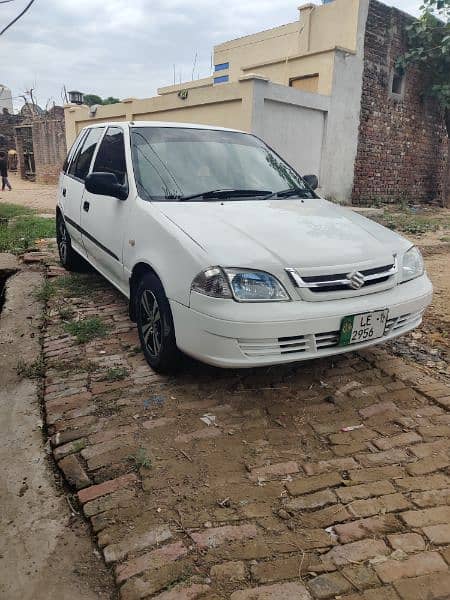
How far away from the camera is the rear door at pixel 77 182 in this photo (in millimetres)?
4742

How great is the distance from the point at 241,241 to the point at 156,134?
1.64 metres

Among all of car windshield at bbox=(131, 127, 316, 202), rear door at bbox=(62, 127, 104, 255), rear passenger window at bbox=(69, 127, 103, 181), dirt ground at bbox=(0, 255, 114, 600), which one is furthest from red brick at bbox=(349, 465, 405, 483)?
rear passenger window at bbox=(69, 127, 103, 181)

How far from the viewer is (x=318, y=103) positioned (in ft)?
35.1

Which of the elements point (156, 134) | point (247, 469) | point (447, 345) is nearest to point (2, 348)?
point (156, 134)

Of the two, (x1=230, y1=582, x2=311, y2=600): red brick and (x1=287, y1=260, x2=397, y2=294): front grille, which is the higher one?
(x1=287, y1=260, x2=397, y2=294): front grille

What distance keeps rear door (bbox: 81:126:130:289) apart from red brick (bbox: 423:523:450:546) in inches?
103

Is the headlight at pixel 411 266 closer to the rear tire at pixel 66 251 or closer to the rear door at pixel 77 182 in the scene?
the rear door at pixel 77 182

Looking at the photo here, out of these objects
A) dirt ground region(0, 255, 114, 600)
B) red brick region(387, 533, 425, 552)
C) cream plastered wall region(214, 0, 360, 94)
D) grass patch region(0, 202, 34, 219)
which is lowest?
dirt ground region(0, 255, 114, 600)

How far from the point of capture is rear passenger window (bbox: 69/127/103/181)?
15.3 feet

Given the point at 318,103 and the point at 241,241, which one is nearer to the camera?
the point at 241,241

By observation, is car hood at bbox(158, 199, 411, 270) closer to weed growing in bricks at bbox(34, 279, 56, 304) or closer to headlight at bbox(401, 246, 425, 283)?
headlight at bbox(401, 246, 425, 283)

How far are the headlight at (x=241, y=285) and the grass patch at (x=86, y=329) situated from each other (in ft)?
5.24

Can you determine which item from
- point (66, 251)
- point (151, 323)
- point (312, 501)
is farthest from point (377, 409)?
point (66, 251)

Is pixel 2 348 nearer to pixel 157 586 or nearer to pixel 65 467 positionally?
pixel 65 467
